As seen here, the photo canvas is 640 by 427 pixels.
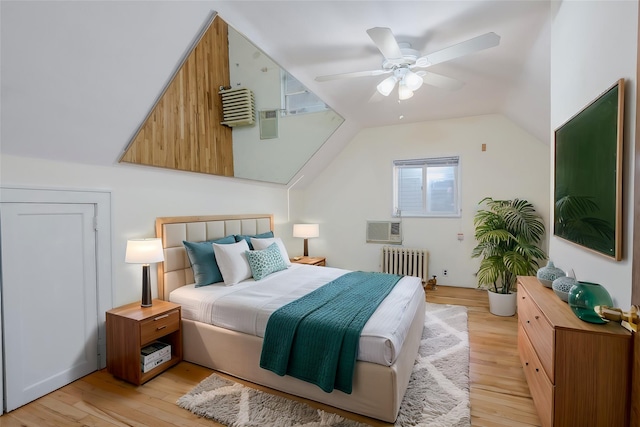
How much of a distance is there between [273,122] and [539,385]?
11.2 feet

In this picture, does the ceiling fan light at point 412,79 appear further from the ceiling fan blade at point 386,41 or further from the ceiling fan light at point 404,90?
the ceiling fan blade at point 386,41

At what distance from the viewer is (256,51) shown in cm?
272

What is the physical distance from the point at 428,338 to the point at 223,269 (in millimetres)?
2046

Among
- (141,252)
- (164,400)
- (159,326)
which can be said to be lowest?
(164,400)

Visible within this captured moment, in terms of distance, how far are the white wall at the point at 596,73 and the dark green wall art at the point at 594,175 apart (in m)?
0.04

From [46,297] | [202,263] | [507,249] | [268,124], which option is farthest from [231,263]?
[507,249]

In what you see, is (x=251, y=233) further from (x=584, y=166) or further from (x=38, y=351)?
(x=584, y=166)

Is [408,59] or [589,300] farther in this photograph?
[408,59]

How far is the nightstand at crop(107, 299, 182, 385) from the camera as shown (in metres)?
2.19

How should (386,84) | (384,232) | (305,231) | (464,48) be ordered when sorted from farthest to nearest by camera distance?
1. (384,232)
2. (305,231)
3. (386,84)
4. (464,48)

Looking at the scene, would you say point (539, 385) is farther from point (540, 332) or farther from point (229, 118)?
point (229, 118)

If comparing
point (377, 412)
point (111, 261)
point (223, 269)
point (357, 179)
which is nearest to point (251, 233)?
point (223, 269)

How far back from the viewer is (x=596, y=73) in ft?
5.31

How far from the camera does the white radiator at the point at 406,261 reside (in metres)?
4.58
